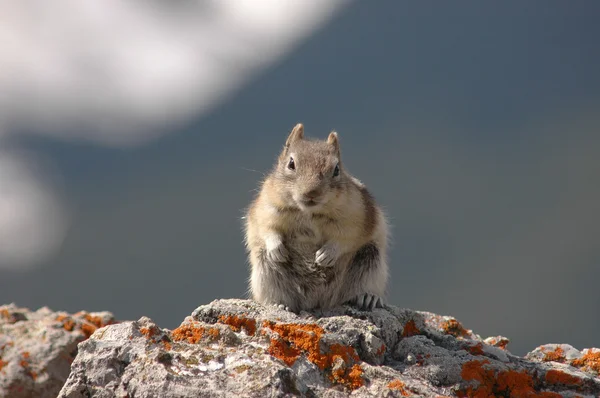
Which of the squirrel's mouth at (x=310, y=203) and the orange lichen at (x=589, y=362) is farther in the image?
the squirrel's mouth at (x=310, y=203)

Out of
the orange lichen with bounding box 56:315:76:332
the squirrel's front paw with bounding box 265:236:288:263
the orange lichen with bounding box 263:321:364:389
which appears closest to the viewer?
the orange lichen with bounding box 263:321:364:389

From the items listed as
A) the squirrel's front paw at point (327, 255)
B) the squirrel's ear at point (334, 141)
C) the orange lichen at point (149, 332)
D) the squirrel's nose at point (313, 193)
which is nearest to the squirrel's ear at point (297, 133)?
the squirrel's ear at point (334, 141)

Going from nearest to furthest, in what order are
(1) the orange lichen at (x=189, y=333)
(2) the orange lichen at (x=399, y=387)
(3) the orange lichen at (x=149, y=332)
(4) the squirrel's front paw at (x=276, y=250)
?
(2) the orange lichen at (x=399, y=387), (3) the orange lichen at (x=149, y=332), (1) the orange lichen at (x=189, y=333), (4) the squirrel's front paw at (x=276, y=250)

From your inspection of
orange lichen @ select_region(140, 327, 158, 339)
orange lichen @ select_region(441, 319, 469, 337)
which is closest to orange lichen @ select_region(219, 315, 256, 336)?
orange lichen @ select_region(140, 327, 158, 339)

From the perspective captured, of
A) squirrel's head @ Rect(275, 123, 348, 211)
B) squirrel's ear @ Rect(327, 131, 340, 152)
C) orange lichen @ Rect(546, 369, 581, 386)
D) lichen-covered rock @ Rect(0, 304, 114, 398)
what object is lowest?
lichen-covered rock @ Rect(0, 304, 114, 398)

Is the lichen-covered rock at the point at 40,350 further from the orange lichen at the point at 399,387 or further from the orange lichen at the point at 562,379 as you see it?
the orange lichen at the point at 562,379

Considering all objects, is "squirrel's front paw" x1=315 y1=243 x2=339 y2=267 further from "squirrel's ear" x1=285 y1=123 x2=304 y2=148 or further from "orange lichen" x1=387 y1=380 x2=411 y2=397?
"orange lichen" x1=387 y1=380 x2=411 y2=397
